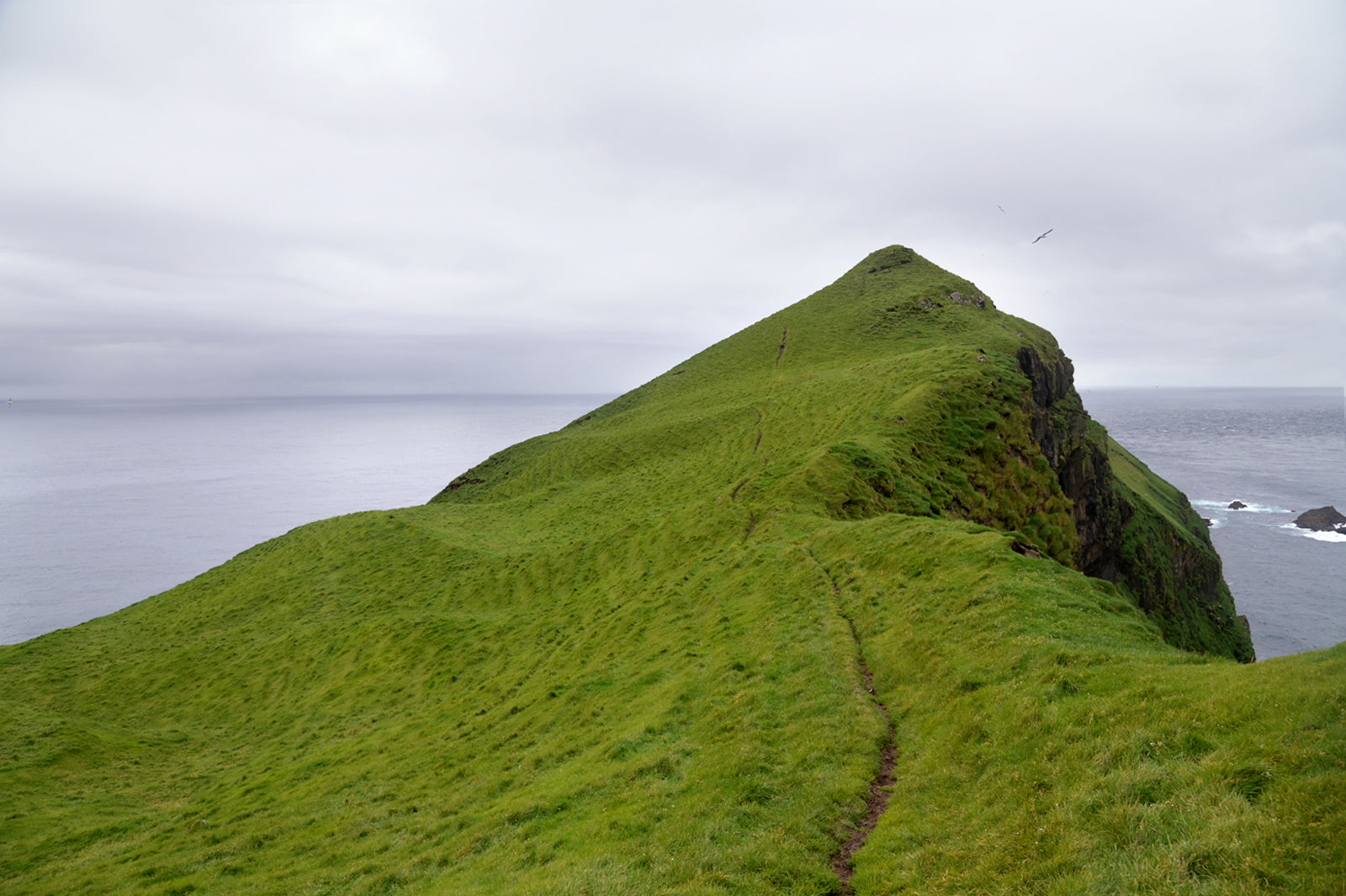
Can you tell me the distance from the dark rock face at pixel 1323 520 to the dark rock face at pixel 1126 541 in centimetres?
5713

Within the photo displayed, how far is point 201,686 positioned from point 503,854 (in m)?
36.0

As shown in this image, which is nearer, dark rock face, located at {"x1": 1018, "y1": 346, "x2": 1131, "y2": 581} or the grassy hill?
the grassy hill

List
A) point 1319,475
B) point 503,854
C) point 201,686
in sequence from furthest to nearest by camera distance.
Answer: point 1319,475 → point 201,686 → point 503,854

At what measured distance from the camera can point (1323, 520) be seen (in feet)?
367

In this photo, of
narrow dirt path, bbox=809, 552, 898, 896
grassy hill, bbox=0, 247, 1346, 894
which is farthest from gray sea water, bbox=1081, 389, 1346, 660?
narrow dirt path, bbox=809, 552, 898, 896

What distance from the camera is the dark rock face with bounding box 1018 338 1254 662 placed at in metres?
56.4

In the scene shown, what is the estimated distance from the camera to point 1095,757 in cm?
1009

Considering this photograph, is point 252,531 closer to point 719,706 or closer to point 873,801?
point 719,706

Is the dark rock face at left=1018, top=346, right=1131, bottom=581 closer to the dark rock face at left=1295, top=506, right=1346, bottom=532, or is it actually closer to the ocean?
the ocean

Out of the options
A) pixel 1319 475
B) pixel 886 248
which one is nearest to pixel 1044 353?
pixel 886 248

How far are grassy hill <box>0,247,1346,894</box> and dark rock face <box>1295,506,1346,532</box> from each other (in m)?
89.5

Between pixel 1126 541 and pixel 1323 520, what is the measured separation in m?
84.9

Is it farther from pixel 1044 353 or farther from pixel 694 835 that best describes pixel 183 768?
pixel 1044 353

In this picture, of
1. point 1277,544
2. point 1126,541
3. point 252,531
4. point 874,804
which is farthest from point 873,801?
point 252,531
